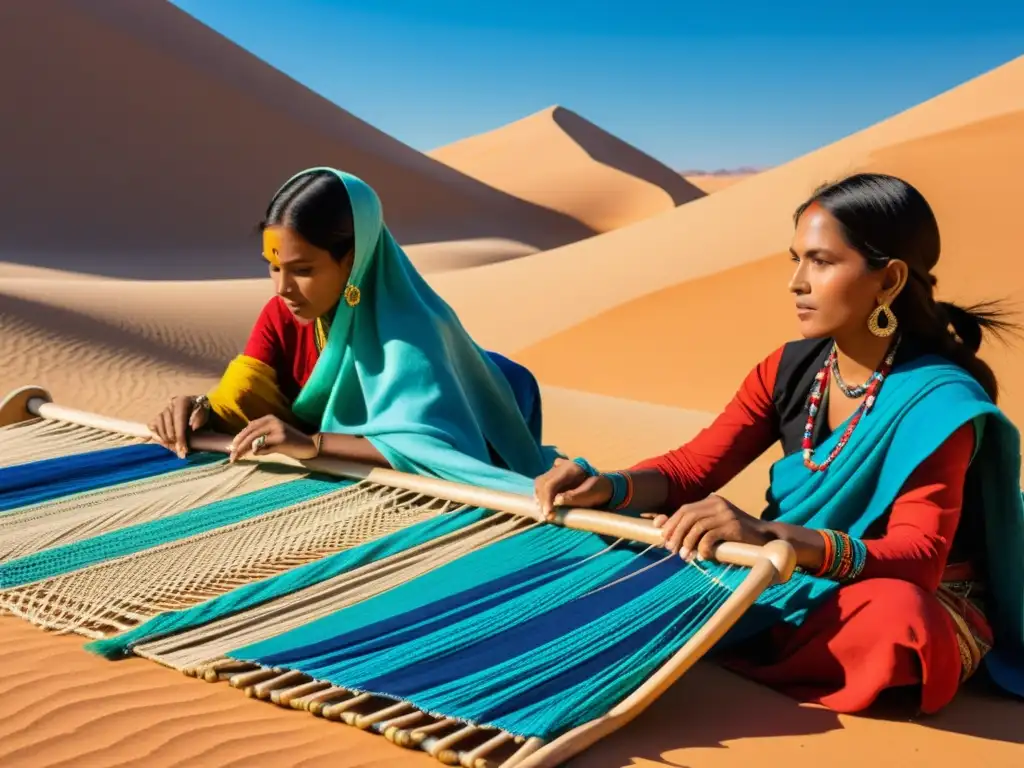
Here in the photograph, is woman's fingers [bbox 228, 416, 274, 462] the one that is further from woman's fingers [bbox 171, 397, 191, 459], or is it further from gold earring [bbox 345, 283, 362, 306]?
gold earring [bbox 345, 283, 362, 306]

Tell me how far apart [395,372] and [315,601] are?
138 centimetres

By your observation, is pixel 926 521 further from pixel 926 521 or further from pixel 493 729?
pixel 493 729

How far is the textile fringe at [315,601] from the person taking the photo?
2.69 metres

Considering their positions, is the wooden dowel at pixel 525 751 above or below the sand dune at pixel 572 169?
below

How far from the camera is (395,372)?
414 cm

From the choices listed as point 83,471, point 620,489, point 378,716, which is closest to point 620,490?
point 620,489

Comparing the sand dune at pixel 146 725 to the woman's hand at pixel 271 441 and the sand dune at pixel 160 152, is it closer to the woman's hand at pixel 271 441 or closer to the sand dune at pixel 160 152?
the woman's hand at pixel 271 441

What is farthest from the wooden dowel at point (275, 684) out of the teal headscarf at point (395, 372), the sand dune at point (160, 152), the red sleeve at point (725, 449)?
the sand dune at point (160, 152)

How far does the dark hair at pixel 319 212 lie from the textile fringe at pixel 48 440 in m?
1.30

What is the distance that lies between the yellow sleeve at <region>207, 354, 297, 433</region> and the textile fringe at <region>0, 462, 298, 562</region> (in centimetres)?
29

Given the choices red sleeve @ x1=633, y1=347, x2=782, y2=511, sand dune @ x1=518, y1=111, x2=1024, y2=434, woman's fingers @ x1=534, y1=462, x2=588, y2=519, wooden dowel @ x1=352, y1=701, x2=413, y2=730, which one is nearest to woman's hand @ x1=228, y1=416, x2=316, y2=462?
woman's fingers @ x1=534, y1=462, x2=588, y2=519

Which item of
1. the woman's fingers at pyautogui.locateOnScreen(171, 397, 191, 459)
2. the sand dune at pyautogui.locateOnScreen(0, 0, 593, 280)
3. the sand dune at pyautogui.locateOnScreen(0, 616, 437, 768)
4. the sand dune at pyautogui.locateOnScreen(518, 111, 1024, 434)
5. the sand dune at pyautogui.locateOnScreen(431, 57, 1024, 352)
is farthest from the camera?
the sand dune at pyautogui.locateOnScreen(0, 0, 593, 280)

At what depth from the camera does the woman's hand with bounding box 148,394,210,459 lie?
14.1 ft

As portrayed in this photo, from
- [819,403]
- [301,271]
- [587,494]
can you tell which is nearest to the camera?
[819,403]
